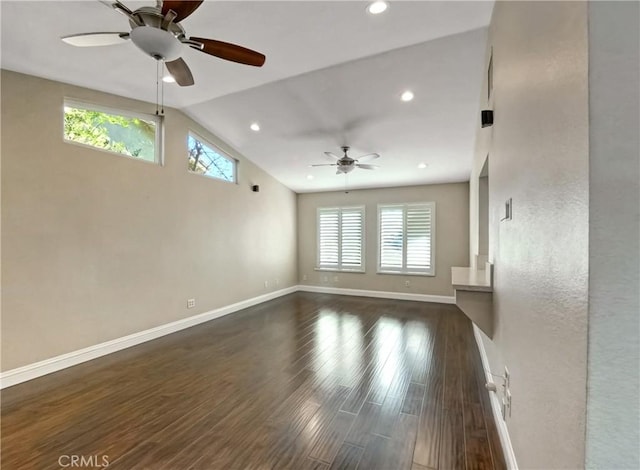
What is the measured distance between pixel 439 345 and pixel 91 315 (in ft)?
14.2

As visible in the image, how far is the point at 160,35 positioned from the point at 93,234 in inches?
107

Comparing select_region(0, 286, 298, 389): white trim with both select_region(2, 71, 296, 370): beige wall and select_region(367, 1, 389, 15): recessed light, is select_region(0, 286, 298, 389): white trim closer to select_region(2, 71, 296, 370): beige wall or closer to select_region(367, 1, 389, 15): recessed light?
select_region(2, 71, 296, 370): beige wall

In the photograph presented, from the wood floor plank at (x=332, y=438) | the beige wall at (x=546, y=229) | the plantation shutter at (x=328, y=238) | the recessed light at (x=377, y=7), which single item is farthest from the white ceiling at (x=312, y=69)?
the wood floor plank at (x=332, y=438)

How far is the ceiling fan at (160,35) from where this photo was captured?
70.4 inches

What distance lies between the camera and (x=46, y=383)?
287 cm

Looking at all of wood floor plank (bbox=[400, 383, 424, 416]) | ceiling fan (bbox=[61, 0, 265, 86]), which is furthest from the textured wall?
ceiling fan (bbox=[61, 0, 265, 86])

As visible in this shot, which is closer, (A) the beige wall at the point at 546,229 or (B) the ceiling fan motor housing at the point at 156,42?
(A) the beige wall at the point at 546,229

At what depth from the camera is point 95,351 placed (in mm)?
3465

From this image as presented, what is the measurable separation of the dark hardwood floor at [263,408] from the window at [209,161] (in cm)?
280

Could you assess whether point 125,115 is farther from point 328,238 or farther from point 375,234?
point 375,234

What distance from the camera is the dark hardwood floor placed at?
1.89 metres

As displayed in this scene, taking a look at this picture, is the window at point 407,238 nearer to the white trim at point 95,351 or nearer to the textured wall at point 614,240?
the white trim at point 95,351

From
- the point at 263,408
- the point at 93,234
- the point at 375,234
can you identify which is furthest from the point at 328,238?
the point at 263,408

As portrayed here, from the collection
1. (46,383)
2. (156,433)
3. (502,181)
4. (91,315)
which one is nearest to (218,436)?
(156,433)
